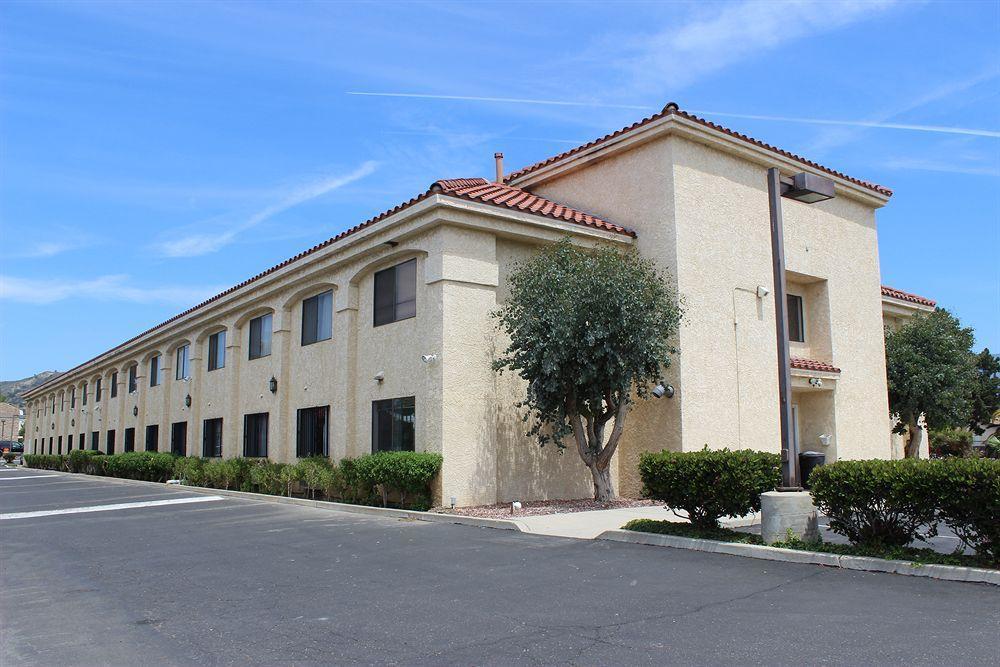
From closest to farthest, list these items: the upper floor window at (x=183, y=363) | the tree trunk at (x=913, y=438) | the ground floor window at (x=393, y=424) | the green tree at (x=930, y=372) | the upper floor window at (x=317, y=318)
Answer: the ground floor window at (x=393, y=424), the upper floor window at (x=317, y=318), the green tree at (x=930, y=372), the tree trunk at (x=913, y=438), the upper floor window at (x=183, y=363)

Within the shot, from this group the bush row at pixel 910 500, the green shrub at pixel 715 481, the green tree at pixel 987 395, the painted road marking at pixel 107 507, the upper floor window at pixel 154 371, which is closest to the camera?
the bush row at pixel 910 500

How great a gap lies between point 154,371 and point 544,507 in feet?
80.3

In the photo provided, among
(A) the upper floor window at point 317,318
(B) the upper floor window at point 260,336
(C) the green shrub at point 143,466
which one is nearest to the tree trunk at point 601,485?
(A) the upper floor window at point 317,318

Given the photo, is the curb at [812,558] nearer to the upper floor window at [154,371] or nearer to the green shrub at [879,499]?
the green shrub at [879,499]

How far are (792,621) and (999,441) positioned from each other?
2764cm

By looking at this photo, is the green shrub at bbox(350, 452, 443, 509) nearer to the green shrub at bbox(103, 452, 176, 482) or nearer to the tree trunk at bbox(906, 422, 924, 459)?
the green shrub at bbox(103, 452, 176, 482)

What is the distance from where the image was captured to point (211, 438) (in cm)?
2752

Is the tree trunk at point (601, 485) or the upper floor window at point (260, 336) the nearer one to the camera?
the tree trunk at point (601, 485)

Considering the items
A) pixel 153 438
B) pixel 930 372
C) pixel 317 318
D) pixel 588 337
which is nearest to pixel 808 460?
pixel 588 337

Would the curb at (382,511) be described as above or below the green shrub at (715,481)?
below

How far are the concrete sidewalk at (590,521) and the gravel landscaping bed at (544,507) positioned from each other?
0.43 meters

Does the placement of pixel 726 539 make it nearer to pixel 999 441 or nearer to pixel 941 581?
pixel 941 581

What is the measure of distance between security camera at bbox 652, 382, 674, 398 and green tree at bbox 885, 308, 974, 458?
969 centimetres

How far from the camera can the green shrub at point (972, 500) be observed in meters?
7.83
